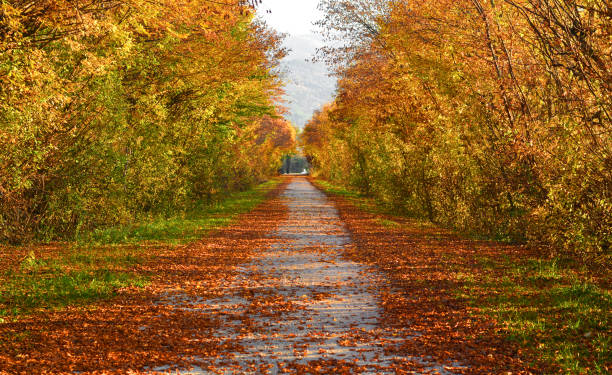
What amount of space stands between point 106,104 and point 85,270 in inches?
177

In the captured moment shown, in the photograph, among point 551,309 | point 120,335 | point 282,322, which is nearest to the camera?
point 120,335

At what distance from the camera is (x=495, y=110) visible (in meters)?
12.5

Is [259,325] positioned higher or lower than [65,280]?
lower

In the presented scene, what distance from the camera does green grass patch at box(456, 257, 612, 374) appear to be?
19.7 feet

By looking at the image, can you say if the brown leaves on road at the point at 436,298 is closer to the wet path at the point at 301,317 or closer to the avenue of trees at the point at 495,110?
the wet path at the point at 301,317

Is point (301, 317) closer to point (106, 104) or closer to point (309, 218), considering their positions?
point (106, 104)

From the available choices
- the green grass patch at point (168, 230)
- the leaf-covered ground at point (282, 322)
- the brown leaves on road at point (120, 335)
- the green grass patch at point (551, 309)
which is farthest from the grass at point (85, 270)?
the green grass patch at point (551, 309)

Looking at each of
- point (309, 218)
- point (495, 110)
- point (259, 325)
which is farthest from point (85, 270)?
point (309, 218)

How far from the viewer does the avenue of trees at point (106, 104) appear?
923 cm

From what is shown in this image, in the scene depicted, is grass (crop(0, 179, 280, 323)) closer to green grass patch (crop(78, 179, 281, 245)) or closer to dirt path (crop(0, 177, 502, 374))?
green grass patch (crop(78, 179, 281, 245))

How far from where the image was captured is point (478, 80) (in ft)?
42.2

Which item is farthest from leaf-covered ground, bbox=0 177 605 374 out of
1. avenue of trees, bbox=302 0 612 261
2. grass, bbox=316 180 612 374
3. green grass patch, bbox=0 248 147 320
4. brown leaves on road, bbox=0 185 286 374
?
avenue of trees, bbox=302 0 612 261

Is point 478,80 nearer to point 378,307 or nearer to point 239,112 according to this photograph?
point 378,307

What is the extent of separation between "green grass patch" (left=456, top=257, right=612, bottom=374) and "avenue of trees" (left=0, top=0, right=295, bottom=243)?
20.2 ft
